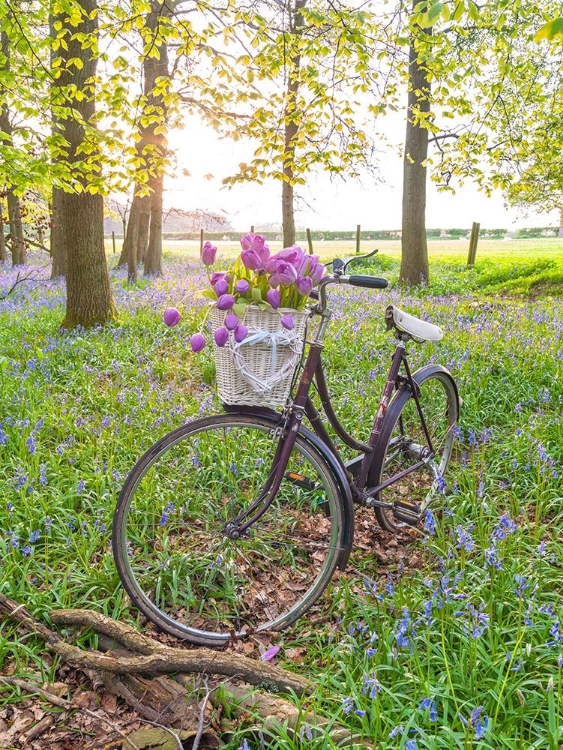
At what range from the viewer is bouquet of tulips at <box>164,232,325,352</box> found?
7.39 ft

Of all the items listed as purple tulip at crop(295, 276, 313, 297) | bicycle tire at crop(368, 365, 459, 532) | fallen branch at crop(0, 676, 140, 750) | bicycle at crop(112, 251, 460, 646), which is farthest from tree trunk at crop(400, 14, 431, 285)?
fallen branch at crop(0, 676, 140, 750)

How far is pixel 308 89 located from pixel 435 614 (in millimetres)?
5066

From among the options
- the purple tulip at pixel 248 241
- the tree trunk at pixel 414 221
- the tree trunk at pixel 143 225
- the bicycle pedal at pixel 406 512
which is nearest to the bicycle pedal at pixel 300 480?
the bicycle pedal at pixel 406 512

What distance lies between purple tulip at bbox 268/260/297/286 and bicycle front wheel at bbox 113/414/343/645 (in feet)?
2.24

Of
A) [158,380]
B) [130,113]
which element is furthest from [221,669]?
[130,113]

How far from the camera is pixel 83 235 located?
706cm

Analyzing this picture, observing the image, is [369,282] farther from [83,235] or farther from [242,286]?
[83,235]

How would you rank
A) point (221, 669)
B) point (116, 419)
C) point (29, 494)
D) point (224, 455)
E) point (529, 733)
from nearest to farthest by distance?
point (529, 733) → point (221, 669) → point (29, 494) → point (224, 455) → point (116, 419)

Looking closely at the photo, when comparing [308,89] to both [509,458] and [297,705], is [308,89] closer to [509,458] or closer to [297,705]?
[509,458]

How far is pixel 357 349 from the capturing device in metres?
6.36

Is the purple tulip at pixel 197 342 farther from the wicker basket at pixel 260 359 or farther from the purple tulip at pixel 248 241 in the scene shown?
the purple tulip at pixel 248 241

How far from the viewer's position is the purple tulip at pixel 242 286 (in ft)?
7.41

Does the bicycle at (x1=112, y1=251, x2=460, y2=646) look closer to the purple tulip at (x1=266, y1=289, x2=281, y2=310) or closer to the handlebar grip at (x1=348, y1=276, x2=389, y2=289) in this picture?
the handlebar grip at (x1=348, y1=276, x2=389, y2=289)

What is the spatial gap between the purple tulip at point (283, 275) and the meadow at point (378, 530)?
382 mm
